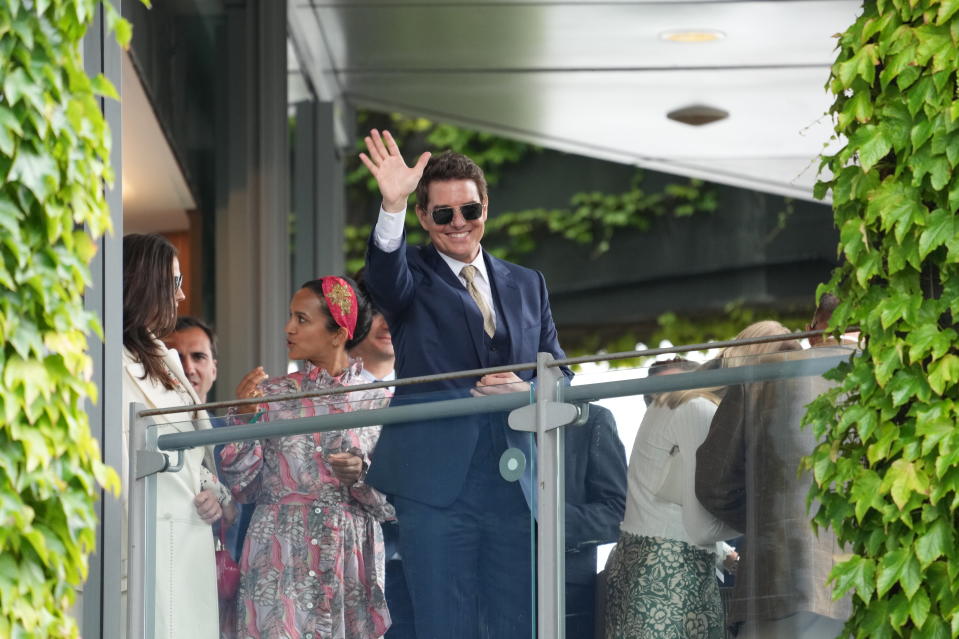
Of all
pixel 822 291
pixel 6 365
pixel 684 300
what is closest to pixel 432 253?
pixel 822 291

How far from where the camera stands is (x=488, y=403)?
505 centimetres

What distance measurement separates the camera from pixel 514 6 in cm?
1015

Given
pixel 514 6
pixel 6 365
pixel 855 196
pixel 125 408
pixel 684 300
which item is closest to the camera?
pixel 6 365

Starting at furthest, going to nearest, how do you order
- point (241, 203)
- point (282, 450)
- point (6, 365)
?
point (241, 203), point (282, 450), point (6, 365)

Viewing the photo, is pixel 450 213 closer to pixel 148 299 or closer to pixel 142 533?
pixel 148 299

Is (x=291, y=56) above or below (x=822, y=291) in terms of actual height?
above

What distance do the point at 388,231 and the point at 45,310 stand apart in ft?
4.50

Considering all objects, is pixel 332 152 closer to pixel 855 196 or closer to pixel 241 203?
pixel 241 203

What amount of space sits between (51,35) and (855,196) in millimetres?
2202

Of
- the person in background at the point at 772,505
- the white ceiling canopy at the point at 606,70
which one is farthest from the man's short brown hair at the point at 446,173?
the white ceiling canopy at the point at 606,70

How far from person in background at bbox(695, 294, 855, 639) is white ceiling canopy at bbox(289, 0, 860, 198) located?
5447 mm

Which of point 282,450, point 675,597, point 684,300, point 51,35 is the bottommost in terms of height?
point 675,597

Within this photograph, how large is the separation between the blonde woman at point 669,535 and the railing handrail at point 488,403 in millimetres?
35

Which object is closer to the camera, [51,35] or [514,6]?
[51,35]
